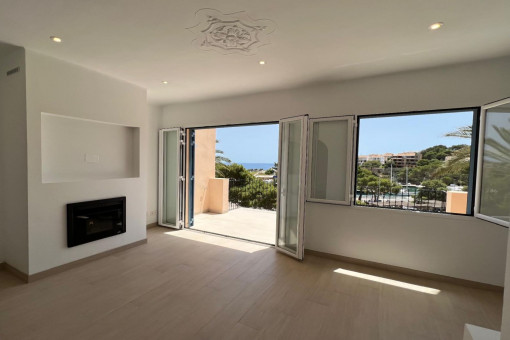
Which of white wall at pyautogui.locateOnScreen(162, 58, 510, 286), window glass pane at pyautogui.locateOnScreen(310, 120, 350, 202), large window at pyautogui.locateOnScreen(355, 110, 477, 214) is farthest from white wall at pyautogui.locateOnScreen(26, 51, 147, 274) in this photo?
large window at pyautogui.locateOnScreen(355, 110, 477, 214)

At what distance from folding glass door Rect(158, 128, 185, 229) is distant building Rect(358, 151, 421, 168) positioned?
3626 millimetres

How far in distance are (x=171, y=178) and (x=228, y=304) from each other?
136 inches

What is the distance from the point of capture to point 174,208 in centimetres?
517

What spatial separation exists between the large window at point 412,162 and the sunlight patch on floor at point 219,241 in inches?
75.7

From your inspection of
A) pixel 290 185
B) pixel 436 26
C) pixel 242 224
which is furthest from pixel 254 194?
pixel 436 26

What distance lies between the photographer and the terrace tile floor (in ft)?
15.7

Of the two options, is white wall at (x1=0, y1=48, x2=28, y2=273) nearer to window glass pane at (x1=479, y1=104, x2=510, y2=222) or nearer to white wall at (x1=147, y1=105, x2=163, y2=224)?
white wall at (x1=147, y1=105, x2=163, y2=224)

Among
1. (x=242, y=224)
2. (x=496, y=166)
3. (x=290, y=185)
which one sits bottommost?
(x=242, y=224)

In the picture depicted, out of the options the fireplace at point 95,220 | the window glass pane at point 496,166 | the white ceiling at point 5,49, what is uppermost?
the white ceiling at point 5,49

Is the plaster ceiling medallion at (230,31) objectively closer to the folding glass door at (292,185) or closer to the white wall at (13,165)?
the folding glass door at (292,185)

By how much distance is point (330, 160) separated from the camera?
144 inches

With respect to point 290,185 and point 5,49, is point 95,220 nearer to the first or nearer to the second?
point 5,49

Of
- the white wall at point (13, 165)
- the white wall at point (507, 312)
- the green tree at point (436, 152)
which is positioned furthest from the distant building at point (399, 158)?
the white wall at point (13, 165)

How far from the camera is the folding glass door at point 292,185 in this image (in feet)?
11.5
